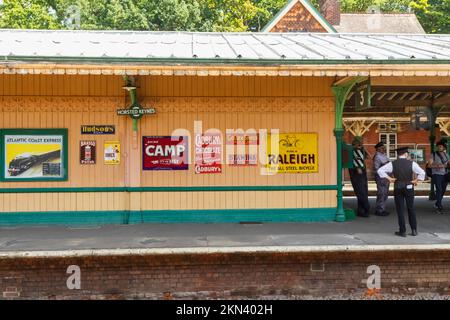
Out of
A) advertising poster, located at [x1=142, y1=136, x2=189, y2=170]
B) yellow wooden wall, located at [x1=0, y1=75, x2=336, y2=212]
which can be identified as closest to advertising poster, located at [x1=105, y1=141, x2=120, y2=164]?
yellow wooden wall, located at [x1=0, y1=75, x2=336, y2=212]

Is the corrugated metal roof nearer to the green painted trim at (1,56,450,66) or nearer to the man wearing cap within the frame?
the green painted trim at (1,56,450,66)

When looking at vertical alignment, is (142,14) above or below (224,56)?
above

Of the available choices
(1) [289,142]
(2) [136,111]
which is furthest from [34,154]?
(1) [289,142]

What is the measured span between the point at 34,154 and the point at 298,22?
60.3 ft

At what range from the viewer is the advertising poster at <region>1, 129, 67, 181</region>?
9.00 m

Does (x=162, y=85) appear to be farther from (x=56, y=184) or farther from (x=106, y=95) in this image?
(x=56, y=184)

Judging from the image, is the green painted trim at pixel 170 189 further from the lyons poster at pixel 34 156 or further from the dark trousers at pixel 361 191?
the dark trousers at pixel 361 191

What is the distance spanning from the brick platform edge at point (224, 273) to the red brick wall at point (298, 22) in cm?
1891

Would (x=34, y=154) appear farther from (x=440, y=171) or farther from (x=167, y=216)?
(x=440, y=171)

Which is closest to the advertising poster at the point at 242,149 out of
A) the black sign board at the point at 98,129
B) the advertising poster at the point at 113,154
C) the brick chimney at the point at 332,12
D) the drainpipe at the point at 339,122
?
the drainpipe at the point at 339,122

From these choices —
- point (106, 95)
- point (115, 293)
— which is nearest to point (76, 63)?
point (106, 95)

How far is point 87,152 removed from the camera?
30.0 ft

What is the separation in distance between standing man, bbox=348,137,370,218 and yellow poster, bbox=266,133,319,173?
1.18m

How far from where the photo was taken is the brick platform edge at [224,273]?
21.7 feet
